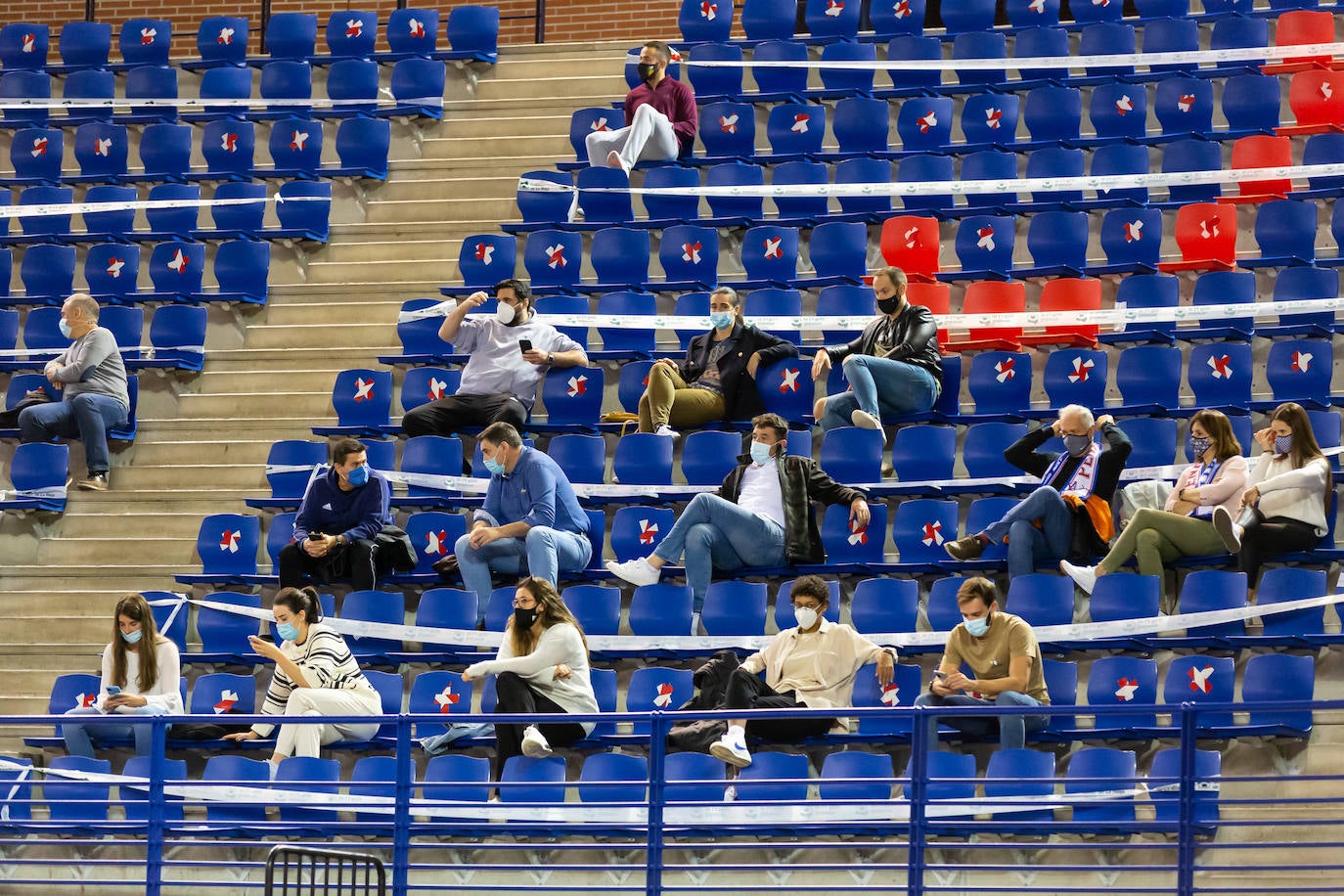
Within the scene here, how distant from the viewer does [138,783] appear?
822 centimetres

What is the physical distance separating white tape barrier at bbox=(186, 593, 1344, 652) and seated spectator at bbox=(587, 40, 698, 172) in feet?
13.0

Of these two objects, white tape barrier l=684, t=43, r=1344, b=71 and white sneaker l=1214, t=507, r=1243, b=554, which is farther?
white tape barrier l=684, t=43, r=1344, b=71

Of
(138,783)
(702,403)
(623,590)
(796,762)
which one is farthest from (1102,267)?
(138,783)

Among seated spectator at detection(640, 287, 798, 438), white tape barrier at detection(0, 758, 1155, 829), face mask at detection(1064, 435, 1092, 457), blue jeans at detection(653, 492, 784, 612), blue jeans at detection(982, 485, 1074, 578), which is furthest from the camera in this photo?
seated spectator at detection(640, 287, 798, 438)

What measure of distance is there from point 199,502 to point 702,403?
2957 mm

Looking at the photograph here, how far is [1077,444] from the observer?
372 inches

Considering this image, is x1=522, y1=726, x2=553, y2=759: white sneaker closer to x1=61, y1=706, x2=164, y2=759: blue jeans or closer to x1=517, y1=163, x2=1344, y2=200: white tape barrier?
x1=61, y1=706, x2=164, y2=759: blue jeans

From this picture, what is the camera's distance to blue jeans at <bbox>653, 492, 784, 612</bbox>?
31.4ft

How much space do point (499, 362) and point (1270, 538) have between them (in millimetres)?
4255

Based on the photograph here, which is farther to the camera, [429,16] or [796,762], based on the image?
[429,16]

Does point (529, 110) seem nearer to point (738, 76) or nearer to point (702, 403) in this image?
point (738, 76)

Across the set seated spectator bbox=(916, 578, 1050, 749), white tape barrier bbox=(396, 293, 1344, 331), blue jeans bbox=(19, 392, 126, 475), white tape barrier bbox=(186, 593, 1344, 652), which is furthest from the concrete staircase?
seated spectator bbox=(916, 578, 1050, 749)

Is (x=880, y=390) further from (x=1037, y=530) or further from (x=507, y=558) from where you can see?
(x=507, y=558)

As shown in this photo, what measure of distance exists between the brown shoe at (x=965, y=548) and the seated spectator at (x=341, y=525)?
286 cm
